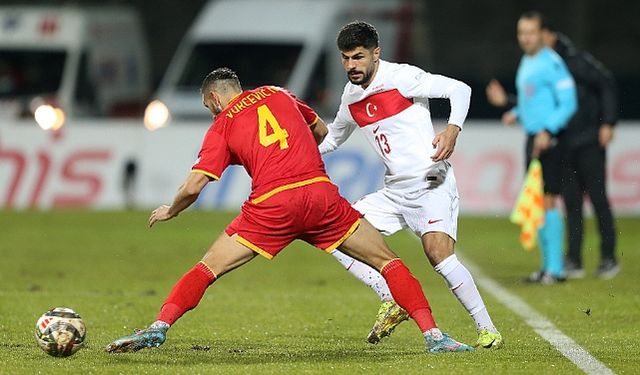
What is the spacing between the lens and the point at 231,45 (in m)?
24.8

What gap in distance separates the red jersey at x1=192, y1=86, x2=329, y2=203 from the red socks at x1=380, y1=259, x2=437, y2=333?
0.63 meters

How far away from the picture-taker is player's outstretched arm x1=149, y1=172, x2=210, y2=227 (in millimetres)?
8297

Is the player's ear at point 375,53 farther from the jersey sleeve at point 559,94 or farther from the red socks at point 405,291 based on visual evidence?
the jersey sleeve at point 559,94

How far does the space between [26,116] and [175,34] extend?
13.6 meters

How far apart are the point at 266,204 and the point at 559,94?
517cm

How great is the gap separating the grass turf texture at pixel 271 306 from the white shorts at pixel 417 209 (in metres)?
0.70

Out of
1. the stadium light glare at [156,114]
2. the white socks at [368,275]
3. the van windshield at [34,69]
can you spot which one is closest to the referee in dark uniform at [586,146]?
the white socks at [368,275]

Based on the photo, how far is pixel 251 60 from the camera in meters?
24.9

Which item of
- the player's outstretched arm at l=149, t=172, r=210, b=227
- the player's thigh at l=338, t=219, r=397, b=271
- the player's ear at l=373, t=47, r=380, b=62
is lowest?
the player's thigh at l=338, t=219, r=397, b=271

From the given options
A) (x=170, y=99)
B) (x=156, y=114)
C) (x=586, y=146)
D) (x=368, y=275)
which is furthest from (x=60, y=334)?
(x=170, y=99)

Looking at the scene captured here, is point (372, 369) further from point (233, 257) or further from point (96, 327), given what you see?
point (96, 327)

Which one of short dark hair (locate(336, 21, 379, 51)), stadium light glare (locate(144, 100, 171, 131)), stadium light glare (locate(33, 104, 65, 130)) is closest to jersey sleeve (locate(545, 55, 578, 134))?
short dark hair (locate(336, 21, 379, 51))

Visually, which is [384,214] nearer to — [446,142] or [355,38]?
[446,142]

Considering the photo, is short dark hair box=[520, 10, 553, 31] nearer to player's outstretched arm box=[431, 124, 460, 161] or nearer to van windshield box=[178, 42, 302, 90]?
player's outstretched arm box=[431, 124, 460, 161]
